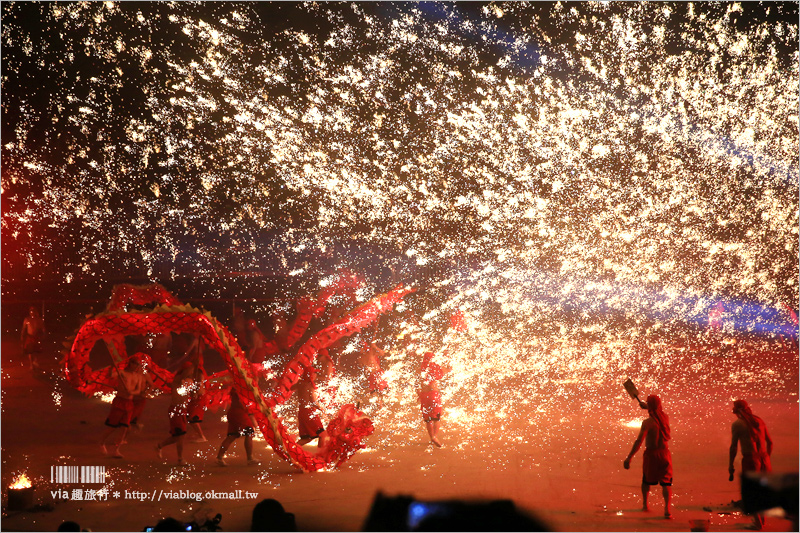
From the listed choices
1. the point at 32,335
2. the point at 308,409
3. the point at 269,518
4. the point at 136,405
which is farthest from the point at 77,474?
the point at 32,335

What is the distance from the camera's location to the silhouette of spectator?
2264mm

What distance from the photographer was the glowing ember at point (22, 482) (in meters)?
4.61

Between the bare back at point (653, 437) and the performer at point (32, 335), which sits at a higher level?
the performer at point (32, 335)

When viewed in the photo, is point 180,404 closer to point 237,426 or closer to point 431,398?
point 237,426

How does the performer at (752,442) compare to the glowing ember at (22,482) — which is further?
the glowing ember at (22,482)

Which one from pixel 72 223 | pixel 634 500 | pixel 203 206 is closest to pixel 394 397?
pixel 634 500

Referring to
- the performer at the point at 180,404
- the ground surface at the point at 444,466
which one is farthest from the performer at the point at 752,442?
the performer at the point at 180,404

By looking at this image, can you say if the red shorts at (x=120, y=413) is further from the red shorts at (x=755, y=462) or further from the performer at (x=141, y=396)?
the red shorts at (x=755, y=462)

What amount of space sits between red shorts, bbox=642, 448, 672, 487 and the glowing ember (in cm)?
482

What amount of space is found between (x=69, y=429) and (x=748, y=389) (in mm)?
9477

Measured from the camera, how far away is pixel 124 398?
18.8ft

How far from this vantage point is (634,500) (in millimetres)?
4477

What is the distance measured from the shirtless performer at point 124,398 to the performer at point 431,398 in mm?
3014

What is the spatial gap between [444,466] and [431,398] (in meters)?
0.88
